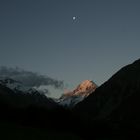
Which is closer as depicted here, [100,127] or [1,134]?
[1,134]

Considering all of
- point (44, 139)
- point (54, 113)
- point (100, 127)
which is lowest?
point (44, 139)

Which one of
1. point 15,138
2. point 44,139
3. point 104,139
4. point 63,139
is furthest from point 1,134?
point 104,139

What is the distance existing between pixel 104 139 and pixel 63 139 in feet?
93.1

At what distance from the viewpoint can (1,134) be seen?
6375cm

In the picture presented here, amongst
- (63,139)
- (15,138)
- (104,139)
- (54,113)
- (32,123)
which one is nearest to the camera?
(15,138)

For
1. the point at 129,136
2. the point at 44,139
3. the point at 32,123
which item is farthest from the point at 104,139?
the point at 44,139

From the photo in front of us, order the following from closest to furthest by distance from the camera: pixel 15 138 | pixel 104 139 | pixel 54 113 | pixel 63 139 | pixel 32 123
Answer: pixel 15 138
pixel 63 139
pixel 104 139
pixel 32 123
pixel 54 113

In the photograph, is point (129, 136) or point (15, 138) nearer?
point (15, 138)

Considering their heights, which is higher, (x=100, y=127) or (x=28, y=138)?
(x=100, y=127)

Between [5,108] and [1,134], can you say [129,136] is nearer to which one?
[5,108]

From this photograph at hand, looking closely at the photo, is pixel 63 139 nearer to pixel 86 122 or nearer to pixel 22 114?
pixel 22 114

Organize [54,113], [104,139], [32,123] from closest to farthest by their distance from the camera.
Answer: [104,139], [32,123], [54,113]

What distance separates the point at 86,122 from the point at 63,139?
5138 centimetres

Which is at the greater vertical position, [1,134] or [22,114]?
[22,114]
